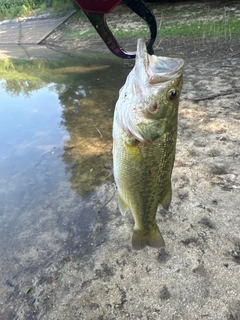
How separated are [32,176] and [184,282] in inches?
130

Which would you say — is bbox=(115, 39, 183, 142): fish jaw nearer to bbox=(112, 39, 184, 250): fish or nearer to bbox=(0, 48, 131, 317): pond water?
bbox=(112, 39, 184, 250): fish

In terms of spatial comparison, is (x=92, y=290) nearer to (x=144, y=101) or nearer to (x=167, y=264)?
(x=167, y=264)

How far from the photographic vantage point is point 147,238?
2.61 metres

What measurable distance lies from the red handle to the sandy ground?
253 centimetres

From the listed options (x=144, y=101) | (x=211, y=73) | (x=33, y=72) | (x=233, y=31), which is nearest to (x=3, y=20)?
(x=33, y=72)

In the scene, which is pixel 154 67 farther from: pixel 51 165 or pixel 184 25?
pixel 184 25

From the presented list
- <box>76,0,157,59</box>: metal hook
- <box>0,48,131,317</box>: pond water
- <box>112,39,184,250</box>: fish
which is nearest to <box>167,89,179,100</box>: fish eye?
<box>112,39,184,250</box>: fish

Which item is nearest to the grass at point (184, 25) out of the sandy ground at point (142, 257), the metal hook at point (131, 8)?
the sandy ground at point (142, 257)

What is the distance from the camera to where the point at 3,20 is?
81.6 ft

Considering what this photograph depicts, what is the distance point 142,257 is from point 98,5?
8.40 feet

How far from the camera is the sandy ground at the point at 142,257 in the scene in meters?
3.20

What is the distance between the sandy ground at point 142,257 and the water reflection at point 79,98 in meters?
0.65

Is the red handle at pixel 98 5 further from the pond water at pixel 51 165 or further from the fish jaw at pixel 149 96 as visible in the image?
the pond water at pixel 51 165

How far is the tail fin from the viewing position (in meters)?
2.59
